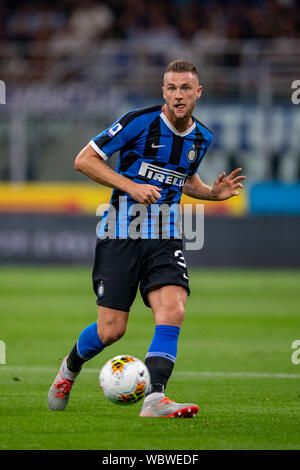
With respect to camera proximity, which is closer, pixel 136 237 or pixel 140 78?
pixel 136 237

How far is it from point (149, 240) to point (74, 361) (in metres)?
1.02

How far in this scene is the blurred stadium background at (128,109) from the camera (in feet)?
64.8

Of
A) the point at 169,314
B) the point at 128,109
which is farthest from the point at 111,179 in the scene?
the point at 128,109

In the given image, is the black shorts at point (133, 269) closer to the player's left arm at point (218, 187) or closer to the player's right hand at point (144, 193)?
the player's right hand at point (144, 193)

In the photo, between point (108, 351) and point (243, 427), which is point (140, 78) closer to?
point (108, 351)

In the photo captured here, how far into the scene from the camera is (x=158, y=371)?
5691 millimetres

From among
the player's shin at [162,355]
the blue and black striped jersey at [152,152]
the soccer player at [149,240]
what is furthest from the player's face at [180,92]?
the player's shin at [162,355]

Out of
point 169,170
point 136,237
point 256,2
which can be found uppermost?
point 256,2

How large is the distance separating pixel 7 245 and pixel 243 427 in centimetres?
1537

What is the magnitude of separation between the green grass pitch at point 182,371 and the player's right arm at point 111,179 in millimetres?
1426

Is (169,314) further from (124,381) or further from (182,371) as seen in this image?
(182,371)

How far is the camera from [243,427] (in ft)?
17.5

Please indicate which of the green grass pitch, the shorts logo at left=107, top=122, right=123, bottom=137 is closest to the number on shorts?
the shorts logo at left=107, top=122, right=123, bottom=137
